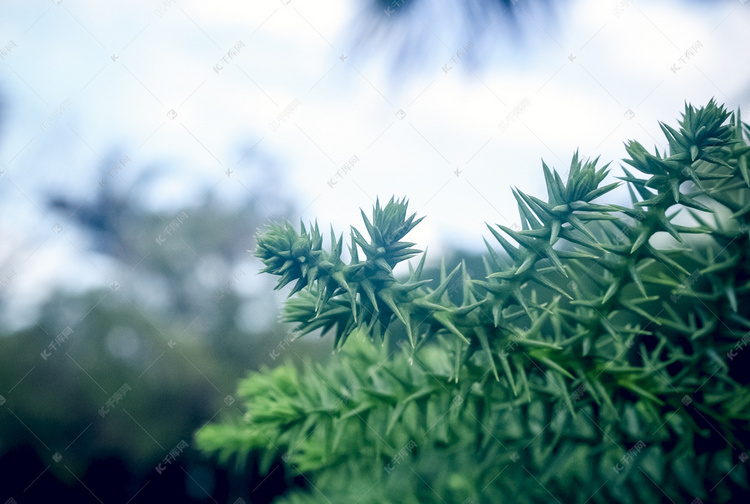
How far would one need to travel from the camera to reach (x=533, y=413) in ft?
0.56

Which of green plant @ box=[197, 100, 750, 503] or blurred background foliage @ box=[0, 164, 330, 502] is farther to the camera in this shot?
blurred background foliage @ box=[0, 164, 330, 502]

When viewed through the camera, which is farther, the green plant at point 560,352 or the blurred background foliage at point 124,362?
the blurred background foliage at point 124,362

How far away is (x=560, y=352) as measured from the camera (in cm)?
17

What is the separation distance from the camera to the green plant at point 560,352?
0.14 metres

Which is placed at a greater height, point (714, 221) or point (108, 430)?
point (714, 221)

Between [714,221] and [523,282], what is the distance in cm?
11

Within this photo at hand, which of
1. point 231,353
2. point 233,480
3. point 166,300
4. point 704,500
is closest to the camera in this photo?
point 704,500

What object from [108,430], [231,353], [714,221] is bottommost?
[108,430]

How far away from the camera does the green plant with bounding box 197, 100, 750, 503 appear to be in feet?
0.47

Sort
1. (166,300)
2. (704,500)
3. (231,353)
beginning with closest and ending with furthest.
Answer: (704,500), (231,353), (166,300)

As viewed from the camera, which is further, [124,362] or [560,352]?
[124,362]

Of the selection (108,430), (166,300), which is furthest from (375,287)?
(108,430)

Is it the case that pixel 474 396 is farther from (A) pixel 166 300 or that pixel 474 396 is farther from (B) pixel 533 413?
(A) pixel 166 300

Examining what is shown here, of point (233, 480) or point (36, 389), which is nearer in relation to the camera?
point (233, 480)
